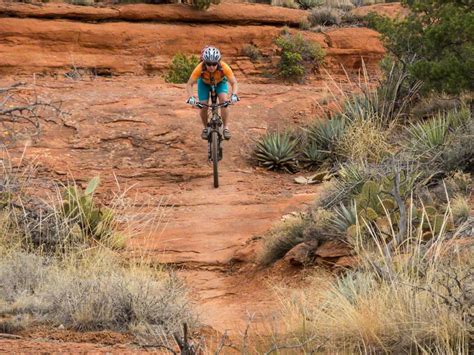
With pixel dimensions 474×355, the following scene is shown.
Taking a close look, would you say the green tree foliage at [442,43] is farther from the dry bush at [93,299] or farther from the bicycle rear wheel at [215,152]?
the dry bush at [93,299]

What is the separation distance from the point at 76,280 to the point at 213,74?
6.68m

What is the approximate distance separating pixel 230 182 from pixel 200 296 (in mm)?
5578

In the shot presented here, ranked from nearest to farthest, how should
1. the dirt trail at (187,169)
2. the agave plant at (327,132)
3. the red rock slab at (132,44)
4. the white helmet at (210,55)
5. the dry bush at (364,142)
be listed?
the dirt trail at (187,169), the white helmet at (210,55), the dry bush at (364,142), the agave plant at (327,132), the red rock slab at (132,44)

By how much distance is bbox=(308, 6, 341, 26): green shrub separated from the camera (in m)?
29.1

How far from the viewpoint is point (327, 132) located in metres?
15.8

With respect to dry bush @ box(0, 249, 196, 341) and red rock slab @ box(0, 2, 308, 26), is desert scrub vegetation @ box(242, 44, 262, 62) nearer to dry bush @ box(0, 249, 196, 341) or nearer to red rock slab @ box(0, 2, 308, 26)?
red rock slab @ box(0, 2, 308, 26)

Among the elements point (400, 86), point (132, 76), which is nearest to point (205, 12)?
point (132, 76)

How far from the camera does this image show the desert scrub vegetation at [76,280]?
6910mm

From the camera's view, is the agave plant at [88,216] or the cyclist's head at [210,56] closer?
the agave plant at [88,216]

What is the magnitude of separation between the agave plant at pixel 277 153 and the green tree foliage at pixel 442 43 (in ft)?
8.13

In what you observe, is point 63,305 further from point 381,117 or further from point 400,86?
point 400,86

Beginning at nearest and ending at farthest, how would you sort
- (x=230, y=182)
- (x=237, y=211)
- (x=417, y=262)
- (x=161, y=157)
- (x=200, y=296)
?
(x=417, y=262) → (x=200, y=296) → (x=237, y=211) → (x=230, y=182) → (x=161, y=157)

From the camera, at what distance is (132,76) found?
981 inches

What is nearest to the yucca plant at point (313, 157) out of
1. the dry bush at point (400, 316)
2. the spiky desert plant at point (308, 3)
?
the dry bush at point (400, 316)
